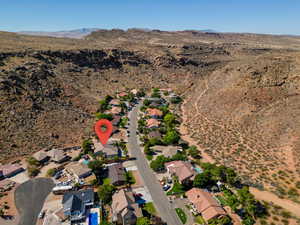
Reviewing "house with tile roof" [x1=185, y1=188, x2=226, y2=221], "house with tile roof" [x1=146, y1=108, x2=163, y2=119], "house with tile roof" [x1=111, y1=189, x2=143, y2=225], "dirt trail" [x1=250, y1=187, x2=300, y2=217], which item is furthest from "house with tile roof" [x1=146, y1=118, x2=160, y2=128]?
"dirt trail" [x1=250, y1=187, x2=300, y2=217]

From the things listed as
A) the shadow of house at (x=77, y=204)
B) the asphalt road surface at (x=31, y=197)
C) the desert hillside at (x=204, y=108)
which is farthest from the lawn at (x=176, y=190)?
the asphalt road surface at (x=31, y=197)

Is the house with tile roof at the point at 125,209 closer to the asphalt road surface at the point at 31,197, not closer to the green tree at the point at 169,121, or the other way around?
the asphalt road surface at the point at 31,197

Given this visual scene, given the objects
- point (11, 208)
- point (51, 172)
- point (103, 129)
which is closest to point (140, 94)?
point (103, 129)

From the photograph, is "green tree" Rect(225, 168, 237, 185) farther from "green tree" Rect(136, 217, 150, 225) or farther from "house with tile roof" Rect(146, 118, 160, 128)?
"house with tile roof" Rect(146, 118, 160, 128)

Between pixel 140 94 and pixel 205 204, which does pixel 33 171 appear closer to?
pixel 205 204

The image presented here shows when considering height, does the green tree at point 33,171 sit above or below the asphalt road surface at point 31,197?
above

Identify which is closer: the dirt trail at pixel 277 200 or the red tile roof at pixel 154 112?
the dirt trail at pixel 277 200
